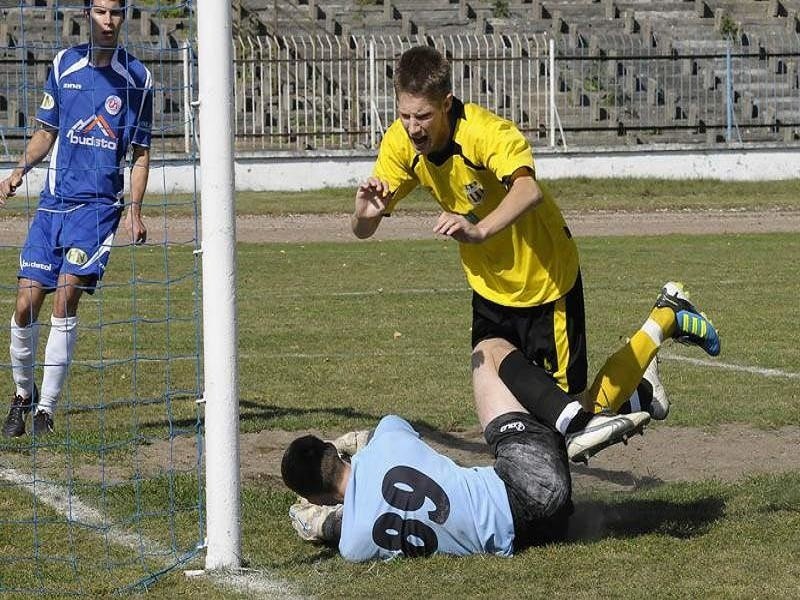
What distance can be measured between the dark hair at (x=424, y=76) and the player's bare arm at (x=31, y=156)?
2.70 meters

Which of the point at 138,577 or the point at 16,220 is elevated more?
the point at 138,577

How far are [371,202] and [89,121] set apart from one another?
95.5 inches

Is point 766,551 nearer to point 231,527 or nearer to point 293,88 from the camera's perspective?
point 231,527

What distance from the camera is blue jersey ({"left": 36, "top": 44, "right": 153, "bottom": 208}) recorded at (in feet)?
26.1

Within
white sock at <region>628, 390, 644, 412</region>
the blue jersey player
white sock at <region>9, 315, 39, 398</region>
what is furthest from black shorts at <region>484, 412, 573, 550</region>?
white sock at <region>9, 315, 39, 398</region>

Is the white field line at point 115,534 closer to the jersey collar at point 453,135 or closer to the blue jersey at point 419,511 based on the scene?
the blue jersey at point 419,511

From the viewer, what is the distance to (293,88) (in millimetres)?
27203

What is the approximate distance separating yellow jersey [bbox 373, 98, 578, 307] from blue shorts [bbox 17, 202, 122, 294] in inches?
81.7

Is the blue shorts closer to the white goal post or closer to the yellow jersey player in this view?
the yellow jersey player

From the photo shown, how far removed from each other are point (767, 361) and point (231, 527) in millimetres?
5860

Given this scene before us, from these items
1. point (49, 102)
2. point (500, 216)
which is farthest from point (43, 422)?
point (500, 216)

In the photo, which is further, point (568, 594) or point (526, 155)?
point (526, 155)

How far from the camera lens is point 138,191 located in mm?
7801

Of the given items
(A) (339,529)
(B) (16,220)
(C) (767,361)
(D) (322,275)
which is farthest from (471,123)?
(B) (16,220)
